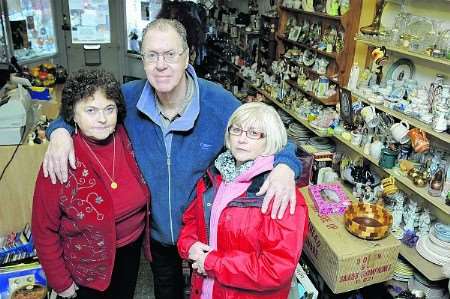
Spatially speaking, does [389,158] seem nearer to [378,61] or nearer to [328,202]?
[328,202]

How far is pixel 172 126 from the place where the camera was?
156 centimetres

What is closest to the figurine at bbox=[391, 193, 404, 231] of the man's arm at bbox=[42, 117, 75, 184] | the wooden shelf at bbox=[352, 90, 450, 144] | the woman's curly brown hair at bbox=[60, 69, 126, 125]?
the wooden shelf at bbox=[352, 90, 450, 144]

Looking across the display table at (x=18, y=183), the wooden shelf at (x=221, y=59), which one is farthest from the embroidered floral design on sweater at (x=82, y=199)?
the wooden shelf at (x=221, y=59)

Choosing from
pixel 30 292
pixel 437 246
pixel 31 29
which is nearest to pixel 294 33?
pixel 437 246

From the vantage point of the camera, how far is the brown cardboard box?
6.18ft

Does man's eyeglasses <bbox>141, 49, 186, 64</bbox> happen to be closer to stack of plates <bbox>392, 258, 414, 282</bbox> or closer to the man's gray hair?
the man's gray hair

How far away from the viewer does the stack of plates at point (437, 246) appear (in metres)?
1.96

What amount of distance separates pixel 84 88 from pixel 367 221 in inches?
58.6

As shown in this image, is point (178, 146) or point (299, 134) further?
point (299, 134)

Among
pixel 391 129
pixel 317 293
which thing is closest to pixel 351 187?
pixel 391 129

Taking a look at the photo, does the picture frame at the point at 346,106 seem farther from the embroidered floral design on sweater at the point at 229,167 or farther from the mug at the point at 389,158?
the embroidered floral design on sweater at the point at 229,167

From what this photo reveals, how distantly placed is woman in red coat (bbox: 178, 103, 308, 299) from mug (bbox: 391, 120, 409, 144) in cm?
105

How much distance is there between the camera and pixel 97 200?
1464 millimetres

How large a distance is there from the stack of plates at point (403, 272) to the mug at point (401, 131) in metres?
0.66
